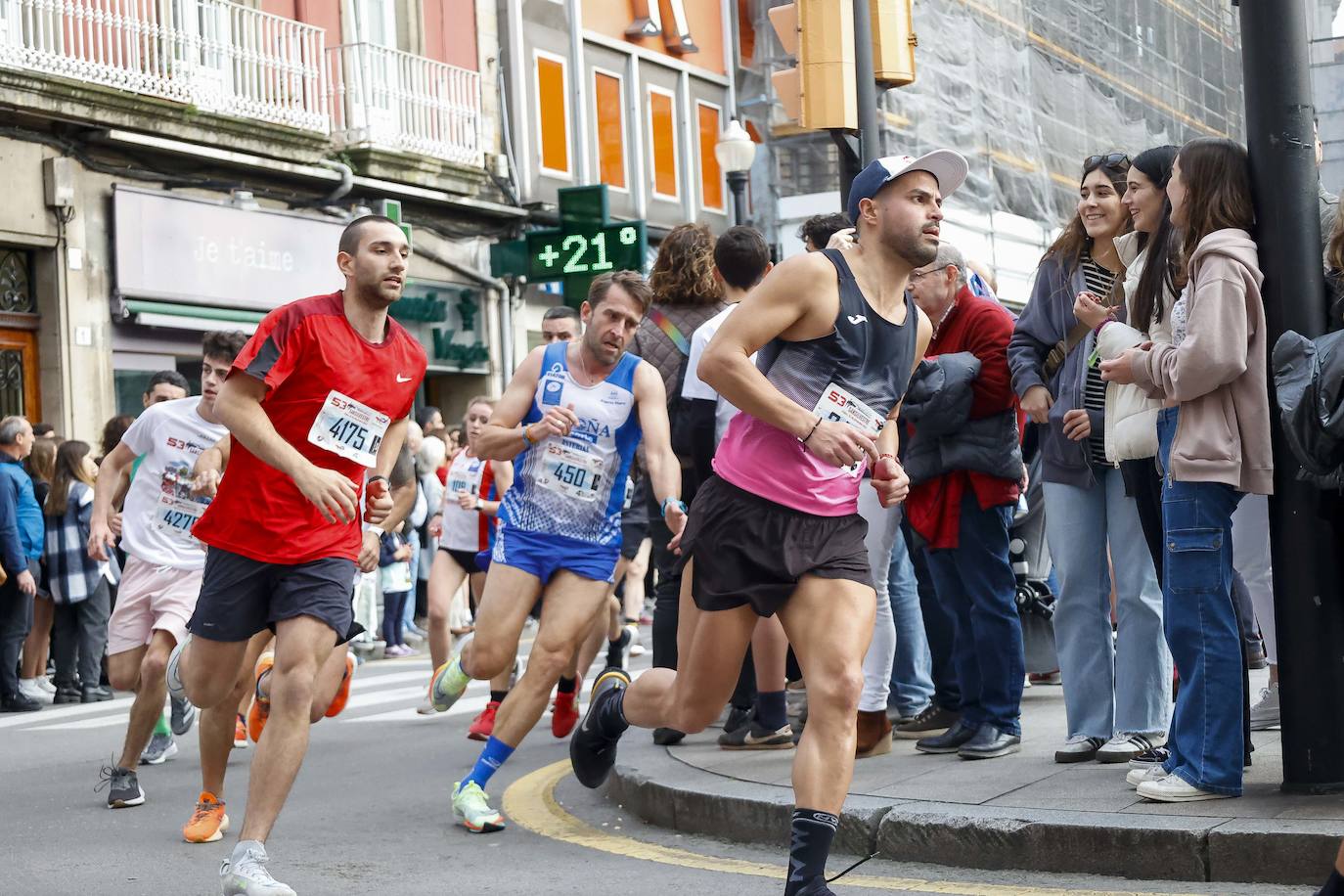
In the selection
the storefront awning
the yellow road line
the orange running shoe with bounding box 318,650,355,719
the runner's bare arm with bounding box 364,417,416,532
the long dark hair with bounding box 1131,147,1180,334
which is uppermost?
the storefront awning

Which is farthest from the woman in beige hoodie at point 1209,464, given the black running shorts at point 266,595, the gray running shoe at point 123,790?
the gray running shoe at point 123,790

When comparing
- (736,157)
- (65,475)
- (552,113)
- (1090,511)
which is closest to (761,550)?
(1090,511)

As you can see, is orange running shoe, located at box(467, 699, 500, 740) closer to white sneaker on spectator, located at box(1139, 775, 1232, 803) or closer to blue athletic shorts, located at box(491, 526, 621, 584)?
blue athletic shorts, located at box(491, 526, 621, 584)

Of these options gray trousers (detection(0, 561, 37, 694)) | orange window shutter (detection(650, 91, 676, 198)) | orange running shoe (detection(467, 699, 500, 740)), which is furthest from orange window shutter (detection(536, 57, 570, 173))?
orange running shoe (detection(467, 699, 500, 740))

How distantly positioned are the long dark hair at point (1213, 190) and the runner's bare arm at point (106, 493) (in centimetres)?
472

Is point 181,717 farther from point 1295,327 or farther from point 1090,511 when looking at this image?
point 1295,327

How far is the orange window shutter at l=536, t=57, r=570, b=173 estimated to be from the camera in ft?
86.8

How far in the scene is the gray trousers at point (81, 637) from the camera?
13.0 m

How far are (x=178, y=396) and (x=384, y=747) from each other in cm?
205

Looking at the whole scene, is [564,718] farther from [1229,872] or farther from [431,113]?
[431,113]

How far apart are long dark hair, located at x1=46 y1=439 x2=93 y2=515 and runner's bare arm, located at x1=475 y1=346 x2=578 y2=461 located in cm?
662

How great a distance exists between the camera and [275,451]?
5742mm

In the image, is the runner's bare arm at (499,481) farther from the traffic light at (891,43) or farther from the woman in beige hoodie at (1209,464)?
the woman in beige hoodie at (1209,464)

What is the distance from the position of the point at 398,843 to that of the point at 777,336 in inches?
98.1
